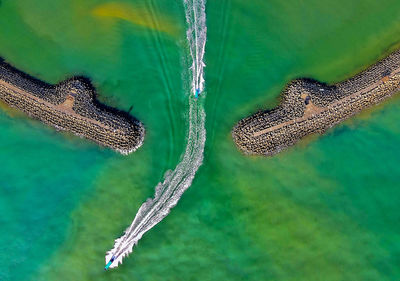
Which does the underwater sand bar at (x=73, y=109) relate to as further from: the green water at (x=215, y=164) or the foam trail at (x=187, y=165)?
the foam trail at (x=187, y=165)

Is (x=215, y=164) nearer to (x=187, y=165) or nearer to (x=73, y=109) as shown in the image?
(x=187, y=165)

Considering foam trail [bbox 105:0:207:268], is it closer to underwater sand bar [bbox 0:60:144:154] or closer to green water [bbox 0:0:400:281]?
green water [bbox 0:0:400:281]

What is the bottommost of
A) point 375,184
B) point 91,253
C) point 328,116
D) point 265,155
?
point 91,253

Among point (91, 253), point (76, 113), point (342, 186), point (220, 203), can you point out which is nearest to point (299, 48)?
point (342, 186)

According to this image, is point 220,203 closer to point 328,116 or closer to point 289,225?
point 289,225

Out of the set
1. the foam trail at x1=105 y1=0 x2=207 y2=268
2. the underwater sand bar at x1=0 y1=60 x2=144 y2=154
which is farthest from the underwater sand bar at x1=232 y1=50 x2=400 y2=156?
the underwater sand bar at x1=0 y1=60 x2=144 y2=154

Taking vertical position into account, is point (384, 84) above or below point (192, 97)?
above
